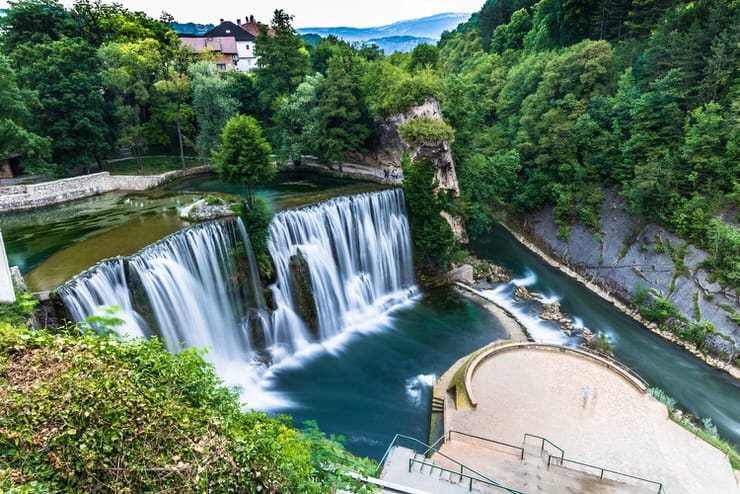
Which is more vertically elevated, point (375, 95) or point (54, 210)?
point (375, 95)

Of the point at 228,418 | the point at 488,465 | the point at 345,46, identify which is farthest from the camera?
the point at 345,46

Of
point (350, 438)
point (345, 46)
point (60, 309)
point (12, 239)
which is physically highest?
point (345, 46)

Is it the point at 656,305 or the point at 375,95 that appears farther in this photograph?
the point at 375,95

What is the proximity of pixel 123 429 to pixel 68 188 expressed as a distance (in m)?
25.8

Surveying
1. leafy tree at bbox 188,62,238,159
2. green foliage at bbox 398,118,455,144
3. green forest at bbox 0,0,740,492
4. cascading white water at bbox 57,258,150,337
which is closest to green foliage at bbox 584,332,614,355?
green forest at bbox 0,0,740,492

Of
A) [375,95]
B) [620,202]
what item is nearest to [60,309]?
[375,95]

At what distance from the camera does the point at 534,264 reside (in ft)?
90.8

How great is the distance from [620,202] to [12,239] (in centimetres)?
3294

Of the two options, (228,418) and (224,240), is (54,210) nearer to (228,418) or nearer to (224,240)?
(224,240)

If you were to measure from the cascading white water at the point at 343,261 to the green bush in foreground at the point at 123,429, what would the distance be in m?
13.0

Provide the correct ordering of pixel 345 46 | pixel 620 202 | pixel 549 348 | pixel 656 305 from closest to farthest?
pixel 549 348
pixel 656 305
pixel 620 202
pixel 345 46

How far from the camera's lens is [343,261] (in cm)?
2252

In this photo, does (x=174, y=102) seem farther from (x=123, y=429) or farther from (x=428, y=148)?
(x=123, y=429)

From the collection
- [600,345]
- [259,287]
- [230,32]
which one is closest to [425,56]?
[259,287]
